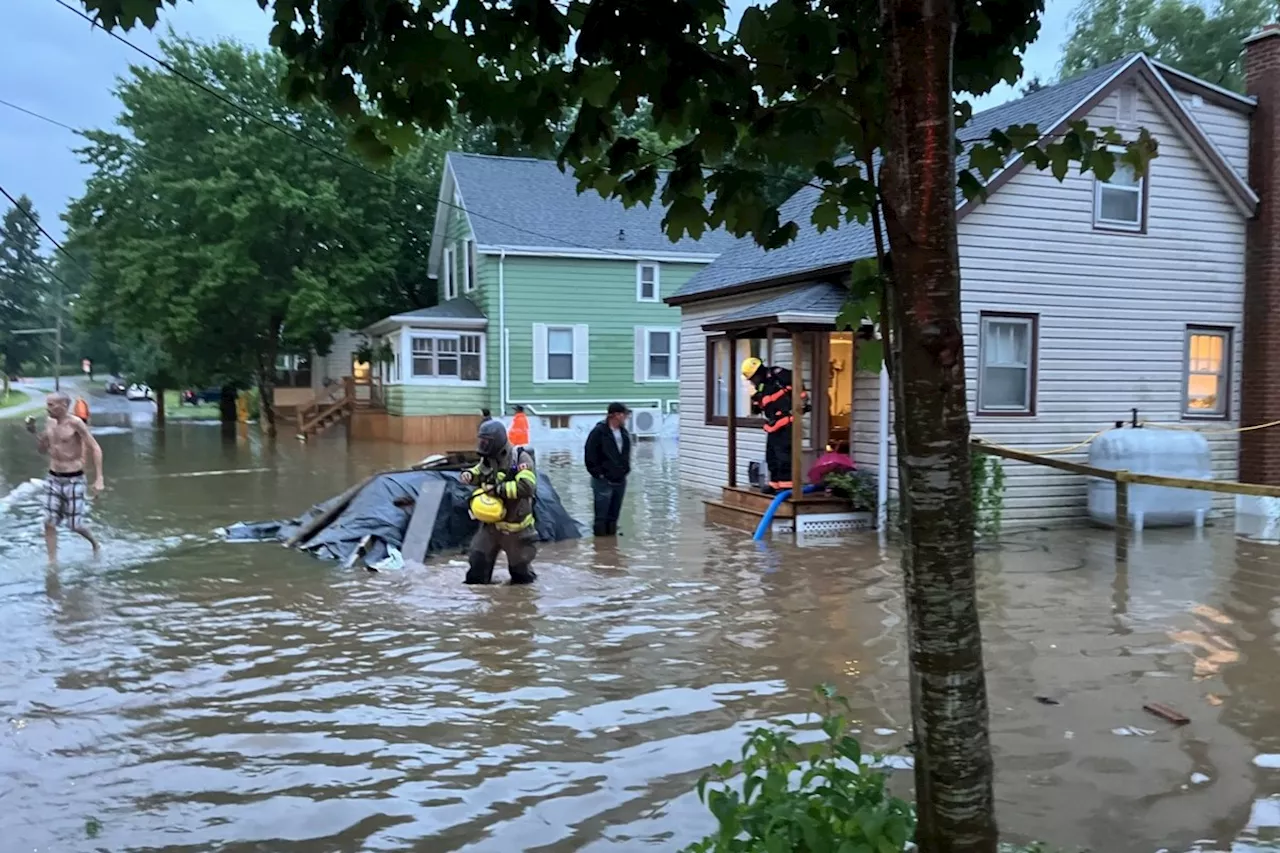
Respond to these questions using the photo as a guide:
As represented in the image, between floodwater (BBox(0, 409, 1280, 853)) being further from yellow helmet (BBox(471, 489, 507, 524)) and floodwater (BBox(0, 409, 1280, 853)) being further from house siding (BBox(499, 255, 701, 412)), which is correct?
house siding (BBox(499, 255, 701, 412))

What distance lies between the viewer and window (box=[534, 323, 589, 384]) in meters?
29.3

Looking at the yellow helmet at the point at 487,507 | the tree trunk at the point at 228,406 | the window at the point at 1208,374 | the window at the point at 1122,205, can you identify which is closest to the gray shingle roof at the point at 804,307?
the window at the point at 1122,205

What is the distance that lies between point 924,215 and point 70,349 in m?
128

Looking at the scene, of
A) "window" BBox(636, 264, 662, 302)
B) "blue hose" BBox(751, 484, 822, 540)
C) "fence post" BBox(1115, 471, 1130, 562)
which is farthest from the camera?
"window" BBox(636, 264, 662, 302)

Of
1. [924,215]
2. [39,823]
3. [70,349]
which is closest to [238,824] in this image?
[39,823]

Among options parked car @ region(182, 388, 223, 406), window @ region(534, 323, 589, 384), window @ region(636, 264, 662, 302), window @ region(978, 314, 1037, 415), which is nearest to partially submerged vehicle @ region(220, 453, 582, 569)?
window @ region(978, 314, 1037, 415)

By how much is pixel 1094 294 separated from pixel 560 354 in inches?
704

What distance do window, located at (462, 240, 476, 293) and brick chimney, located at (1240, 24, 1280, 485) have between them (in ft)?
66.5

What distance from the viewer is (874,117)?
3639 millimetres

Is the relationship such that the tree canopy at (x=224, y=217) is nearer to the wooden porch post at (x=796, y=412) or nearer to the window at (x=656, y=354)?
the window at (x=656, y=354)

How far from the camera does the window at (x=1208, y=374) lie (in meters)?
14.7

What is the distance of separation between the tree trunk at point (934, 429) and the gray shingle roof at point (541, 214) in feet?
85.1

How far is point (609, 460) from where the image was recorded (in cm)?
1243

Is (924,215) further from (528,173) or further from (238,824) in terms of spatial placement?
(528,173)
